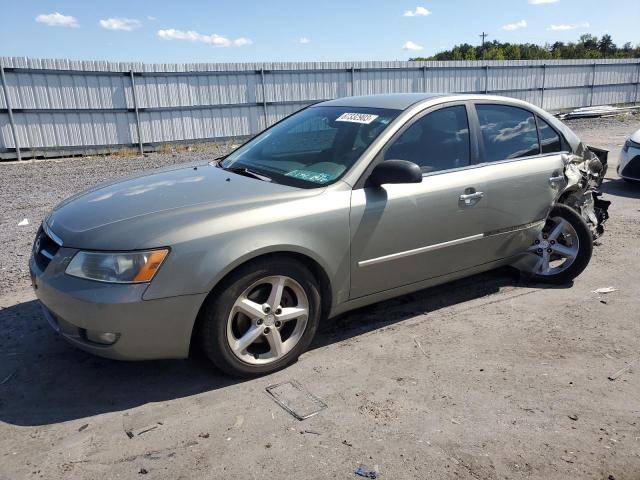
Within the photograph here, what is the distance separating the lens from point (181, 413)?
9.81 feet

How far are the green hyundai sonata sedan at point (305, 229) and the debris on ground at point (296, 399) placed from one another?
18 centimetres

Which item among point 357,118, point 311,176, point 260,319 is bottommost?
point 260,319

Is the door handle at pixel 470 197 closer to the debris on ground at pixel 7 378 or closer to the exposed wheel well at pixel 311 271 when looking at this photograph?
the exposed wheel well at pixel 311 271

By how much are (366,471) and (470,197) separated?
2.25 meters

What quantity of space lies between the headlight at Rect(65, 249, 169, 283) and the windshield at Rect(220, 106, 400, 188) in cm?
111

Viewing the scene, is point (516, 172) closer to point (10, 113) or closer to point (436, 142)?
point (436, 142)

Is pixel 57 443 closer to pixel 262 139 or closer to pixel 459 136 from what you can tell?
pixel 262 139

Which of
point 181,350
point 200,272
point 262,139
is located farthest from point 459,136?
point 181,350

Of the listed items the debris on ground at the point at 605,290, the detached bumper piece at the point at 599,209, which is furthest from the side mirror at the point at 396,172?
the detached bumper piece at the point at 599,209

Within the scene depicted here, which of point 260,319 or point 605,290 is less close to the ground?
point 260,319

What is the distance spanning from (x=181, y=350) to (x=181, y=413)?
35cm

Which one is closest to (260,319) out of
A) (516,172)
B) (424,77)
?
(516,172)

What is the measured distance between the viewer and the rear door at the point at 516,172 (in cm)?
423

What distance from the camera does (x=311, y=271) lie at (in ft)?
11.3
